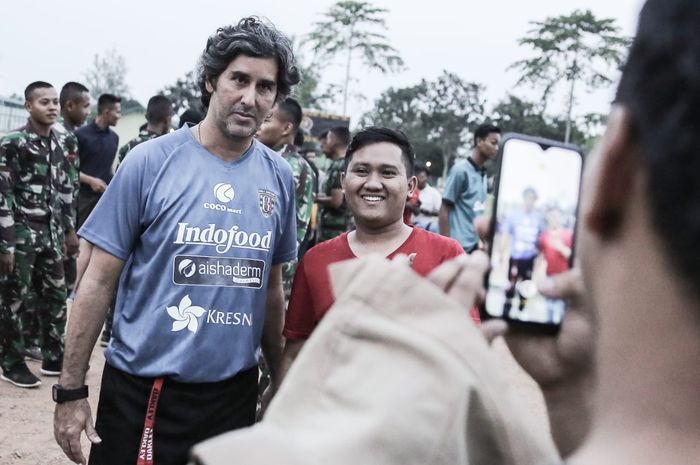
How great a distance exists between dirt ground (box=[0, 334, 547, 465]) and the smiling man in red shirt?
1642 mm

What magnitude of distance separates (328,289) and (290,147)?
290cm

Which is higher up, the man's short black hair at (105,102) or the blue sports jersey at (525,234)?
the man's short black hair at (105,102)

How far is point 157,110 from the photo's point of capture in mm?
6285

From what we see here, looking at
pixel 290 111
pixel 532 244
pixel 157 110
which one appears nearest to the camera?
pixel 532 244

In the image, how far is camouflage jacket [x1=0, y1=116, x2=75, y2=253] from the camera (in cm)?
491

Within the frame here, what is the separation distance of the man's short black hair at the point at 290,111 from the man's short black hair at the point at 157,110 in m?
1.65

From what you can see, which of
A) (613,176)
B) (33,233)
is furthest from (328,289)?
(33,233)

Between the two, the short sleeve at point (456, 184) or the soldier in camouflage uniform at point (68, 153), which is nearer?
the soldier in camouflage uniform at point (68, 153)

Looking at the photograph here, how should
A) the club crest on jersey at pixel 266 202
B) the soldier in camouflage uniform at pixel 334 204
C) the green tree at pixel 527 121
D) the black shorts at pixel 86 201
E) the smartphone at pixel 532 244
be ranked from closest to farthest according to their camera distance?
the smartphone at pixel 532 244, the club crest on jersey at pixel 266 202, the soldier in camouflage uniform at pixel 334 204, the black shorts at pixel 86 201, the green tree at pixel 527 121

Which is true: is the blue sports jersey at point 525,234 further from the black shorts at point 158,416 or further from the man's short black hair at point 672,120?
the black shorts at point 158,416

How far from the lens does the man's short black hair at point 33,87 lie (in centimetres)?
540

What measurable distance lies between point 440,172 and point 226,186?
2129 inches

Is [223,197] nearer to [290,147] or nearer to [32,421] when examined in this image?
[290,147]

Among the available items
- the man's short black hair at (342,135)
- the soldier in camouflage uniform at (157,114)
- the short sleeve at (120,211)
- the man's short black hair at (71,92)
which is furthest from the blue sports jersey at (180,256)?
the man's short black hair at (342,135)
